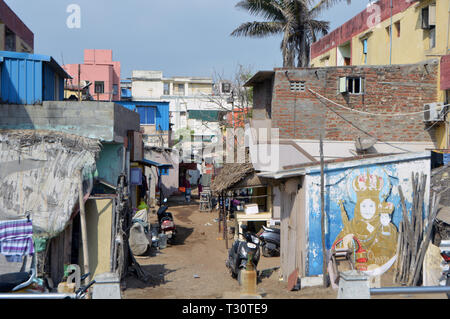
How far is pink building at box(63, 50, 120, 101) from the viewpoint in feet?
134

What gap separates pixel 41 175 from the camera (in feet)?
33.6

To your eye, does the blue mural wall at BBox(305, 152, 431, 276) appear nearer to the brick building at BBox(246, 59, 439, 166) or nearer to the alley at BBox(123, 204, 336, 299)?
the alley at BBox(123, 204, 336, 299)

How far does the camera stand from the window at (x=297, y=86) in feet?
47.8

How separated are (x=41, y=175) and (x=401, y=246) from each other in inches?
329

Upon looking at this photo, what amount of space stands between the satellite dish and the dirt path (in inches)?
175

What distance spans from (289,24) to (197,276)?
1386cm

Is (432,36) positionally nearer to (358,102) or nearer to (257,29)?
(358,102)

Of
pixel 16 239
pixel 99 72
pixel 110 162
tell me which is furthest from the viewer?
pixel 99 72

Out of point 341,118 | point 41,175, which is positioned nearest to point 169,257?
point 41,175

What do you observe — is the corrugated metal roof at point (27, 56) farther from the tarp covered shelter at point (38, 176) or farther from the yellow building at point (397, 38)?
the yellow building at point (397, 38)

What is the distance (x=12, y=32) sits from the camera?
20.4 meters

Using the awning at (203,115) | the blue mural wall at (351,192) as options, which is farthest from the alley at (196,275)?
the awning at (203,115)

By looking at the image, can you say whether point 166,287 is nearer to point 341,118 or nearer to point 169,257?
point 169,257

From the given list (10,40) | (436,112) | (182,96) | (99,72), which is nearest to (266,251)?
(436,112)
